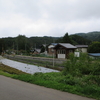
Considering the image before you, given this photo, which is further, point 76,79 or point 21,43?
point 21,43

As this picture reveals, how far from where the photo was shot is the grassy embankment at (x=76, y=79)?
6.38 meters

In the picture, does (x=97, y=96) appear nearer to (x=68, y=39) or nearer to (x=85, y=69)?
(x=85, y=69)

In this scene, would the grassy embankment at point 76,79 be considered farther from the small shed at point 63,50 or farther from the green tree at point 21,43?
the green tree at point 21,43

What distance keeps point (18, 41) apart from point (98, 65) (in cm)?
9874

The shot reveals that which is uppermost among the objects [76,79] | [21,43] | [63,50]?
[21,43]

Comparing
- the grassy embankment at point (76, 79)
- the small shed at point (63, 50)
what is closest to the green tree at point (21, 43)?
the small shed at point (63, 50)

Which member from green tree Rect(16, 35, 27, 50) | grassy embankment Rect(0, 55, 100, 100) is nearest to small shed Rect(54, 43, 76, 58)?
grassy embankment Rect(0, 55, 100, 100)

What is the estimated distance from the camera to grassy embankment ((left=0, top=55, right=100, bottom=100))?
6379 millimetres

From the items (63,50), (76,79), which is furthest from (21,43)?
(76,79)

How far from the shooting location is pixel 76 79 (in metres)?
8.61

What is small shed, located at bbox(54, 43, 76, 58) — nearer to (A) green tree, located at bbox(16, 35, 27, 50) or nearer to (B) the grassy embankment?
(B) the grassy embankment

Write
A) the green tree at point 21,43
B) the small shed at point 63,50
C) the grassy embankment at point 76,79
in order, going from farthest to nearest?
the green tree at point 21,43, the small shed at point 63,50, the grassy embankment at point 76,79

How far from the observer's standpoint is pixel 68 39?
66.8 meters

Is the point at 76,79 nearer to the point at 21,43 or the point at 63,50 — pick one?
the point at 63,50
